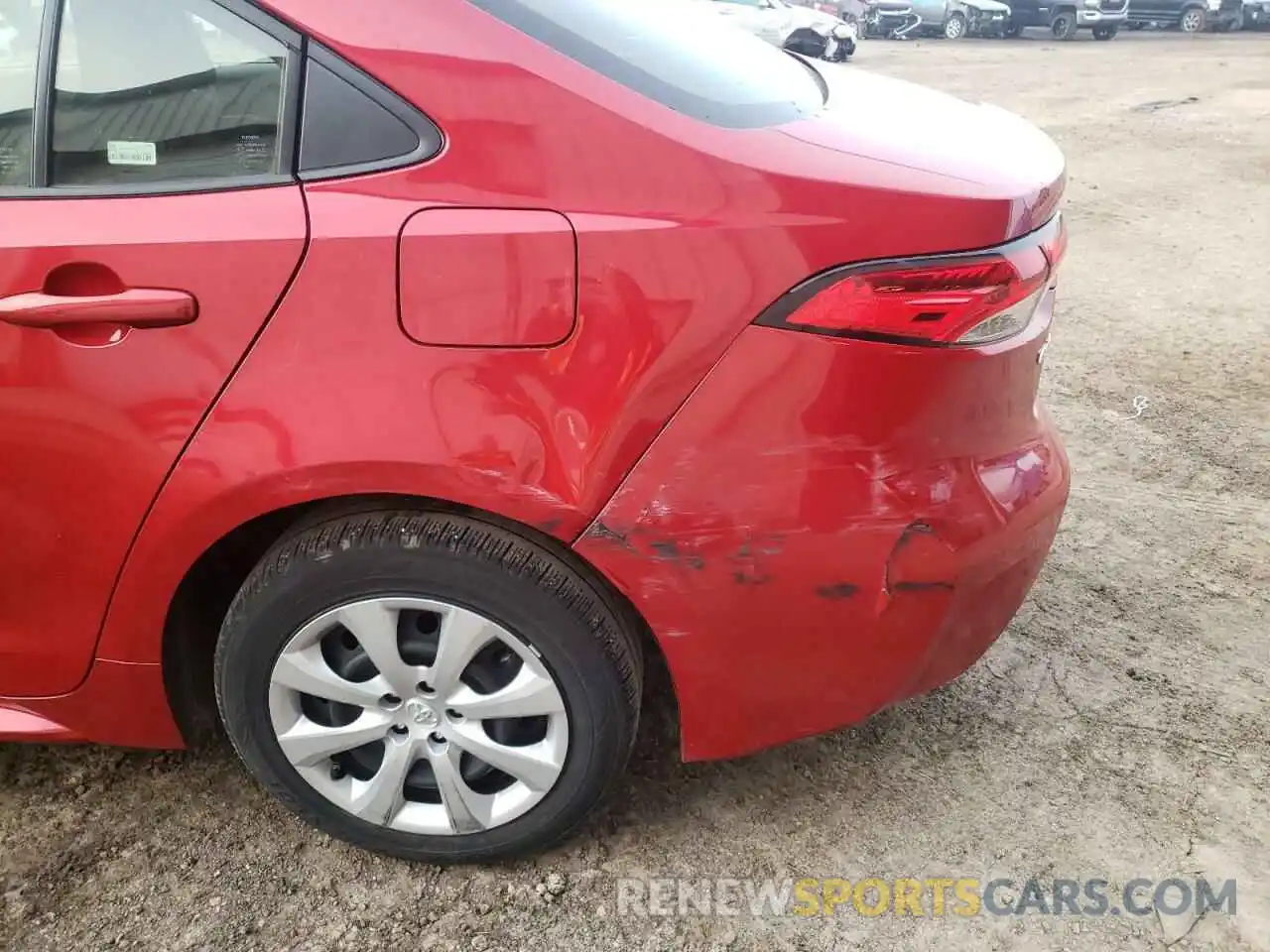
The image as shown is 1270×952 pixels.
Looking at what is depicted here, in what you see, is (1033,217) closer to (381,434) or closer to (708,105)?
(708,105)

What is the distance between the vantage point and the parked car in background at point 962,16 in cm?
2019

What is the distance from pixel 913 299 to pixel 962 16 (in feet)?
70.8

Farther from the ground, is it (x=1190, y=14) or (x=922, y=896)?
(x=1190, y=14)

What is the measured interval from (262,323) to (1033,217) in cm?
124

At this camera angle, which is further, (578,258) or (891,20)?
(891,20)

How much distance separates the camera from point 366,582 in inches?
67.2

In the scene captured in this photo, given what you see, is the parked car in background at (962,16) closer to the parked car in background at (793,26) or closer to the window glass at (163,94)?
the parked car in background at (793,26)

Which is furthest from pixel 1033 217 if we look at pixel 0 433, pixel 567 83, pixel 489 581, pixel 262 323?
pixel 0 433

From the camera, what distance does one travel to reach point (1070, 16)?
20.0 m

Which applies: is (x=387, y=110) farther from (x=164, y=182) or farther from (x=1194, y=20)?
(x=1194, y=20)

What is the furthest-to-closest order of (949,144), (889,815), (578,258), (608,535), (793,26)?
1. (793,26)
2. (889,815)
3. (949,144)
4. (608,535)
5. (578,258)

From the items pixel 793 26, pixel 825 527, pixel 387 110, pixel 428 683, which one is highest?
pixel 387 110

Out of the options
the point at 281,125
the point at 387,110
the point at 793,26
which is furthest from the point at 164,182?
the point at 793,26

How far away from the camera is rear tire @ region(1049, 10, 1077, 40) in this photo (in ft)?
65.7
